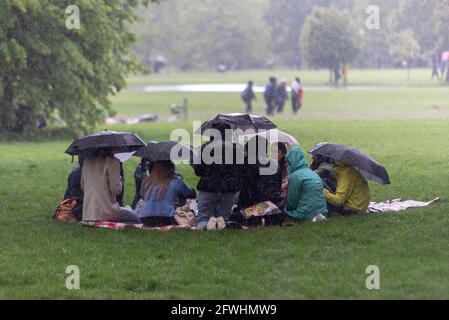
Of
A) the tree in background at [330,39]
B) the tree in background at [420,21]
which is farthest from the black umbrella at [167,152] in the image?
the tree in background at [330,39]

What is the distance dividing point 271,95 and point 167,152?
2638 cm

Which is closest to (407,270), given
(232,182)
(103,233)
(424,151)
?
(232,182)

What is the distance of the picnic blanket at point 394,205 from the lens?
1294cm

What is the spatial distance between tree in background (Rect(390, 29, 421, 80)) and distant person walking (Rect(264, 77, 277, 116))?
456 inches

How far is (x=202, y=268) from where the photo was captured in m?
9.67

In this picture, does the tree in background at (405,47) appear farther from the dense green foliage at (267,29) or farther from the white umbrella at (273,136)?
the white umbrella at (273,136)

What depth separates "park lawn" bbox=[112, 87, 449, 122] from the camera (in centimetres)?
3447

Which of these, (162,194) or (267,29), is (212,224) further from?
(267,29)

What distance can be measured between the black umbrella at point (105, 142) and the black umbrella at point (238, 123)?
0.88 m

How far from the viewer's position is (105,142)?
12.0 meters

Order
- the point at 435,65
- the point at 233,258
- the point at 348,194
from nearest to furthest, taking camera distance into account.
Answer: the point at 233,258 < the point at 348,194 < the point at 435,65

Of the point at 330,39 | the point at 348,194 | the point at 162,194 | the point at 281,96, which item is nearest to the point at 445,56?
the point at 330,39

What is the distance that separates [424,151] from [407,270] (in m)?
11.8
